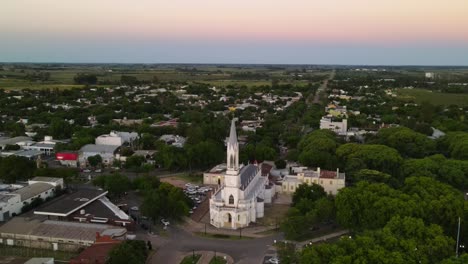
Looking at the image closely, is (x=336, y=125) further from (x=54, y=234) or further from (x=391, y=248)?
(x=54, y=234)

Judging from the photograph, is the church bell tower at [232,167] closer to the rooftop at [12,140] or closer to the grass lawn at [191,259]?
the grass lawn at [191,259]

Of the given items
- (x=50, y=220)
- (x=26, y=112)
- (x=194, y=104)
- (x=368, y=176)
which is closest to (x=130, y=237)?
(x=50, y=220)

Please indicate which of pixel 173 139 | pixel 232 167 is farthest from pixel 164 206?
pixel 173 139

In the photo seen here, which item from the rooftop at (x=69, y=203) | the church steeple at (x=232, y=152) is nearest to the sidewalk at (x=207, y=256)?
the church steeple at (x=232, y=152)

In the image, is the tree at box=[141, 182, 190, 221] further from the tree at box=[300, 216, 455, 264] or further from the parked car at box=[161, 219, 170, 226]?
the tree at box=[300, 216, 455, 264]

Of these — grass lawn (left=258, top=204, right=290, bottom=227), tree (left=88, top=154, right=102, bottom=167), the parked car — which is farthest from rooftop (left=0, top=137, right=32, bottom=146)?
grass lawn (left=258, top=204, right=290, bottom=227)

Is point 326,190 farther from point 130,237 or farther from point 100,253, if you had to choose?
point 100,253
